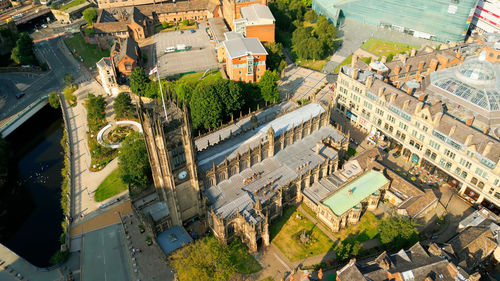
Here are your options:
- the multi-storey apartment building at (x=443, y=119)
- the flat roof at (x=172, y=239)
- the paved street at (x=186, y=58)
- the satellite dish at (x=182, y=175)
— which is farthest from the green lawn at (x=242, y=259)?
the paved street at (x=186, y=58)

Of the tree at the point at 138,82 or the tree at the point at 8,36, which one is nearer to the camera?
the tree at the point at 138,82

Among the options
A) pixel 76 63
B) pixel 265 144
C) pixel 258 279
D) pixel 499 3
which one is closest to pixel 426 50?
pixel 499 3

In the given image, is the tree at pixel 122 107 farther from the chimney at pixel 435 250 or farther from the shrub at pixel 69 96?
the chimney at pixel 435 250

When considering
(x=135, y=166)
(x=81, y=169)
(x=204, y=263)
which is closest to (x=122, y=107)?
(x=81, y=169)

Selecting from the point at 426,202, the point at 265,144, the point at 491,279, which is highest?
the point at 265,144

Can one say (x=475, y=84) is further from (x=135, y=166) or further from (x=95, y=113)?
(x=95, y=113)

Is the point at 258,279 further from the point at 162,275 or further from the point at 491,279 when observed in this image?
the point at 491,279
